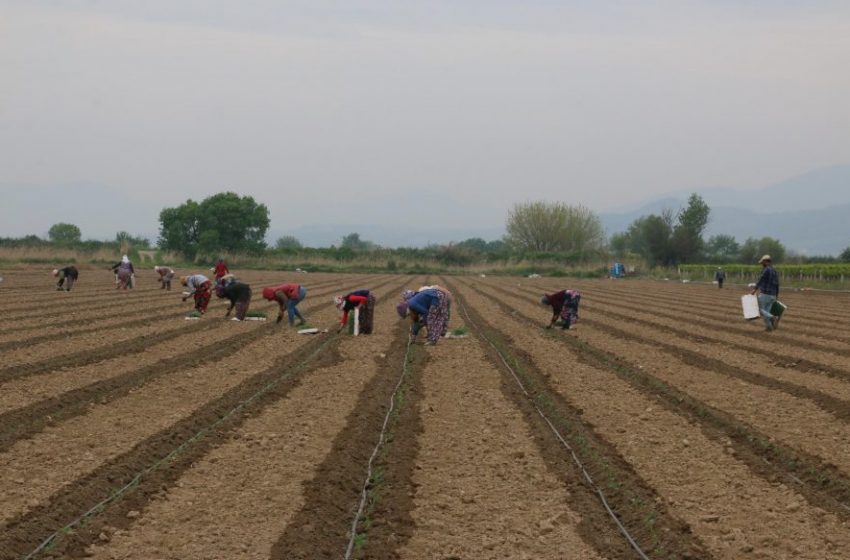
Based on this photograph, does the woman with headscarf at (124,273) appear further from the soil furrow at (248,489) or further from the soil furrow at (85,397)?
the soil furrow at (248,489)

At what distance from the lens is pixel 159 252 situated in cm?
6725

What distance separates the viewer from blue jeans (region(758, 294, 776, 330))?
59.3ft

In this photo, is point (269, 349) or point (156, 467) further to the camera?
point (269, 349)

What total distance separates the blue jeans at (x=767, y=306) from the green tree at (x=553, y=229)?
230 ft

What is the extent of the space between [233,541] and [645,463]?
356cm

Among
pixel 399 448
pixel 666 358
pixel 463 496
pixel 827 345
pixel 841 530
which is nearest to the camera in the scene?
pixel 841 530

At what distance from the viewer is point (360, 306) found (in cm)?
1655

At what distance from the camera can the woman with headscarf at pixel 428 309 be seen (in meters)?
14.7

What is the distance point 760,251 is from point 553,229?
80.2ft

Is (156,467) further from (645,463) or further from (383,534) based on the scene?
(645,463)

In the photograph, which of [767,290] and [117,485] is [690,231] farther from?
[117,485]

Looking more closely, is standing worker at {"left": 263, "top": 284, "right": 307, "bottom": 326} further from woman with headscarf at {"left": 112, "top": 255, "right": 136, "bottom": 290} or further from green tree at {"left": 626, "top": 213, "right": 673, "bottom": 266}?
green tree at {"left": 626, "top": 213, "right": 673, "bottom": 266}

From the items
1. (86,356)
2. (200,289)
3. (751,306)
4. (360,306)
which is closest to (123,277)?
(200,289)

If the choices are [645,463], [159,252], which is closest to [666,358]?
[645,463]
